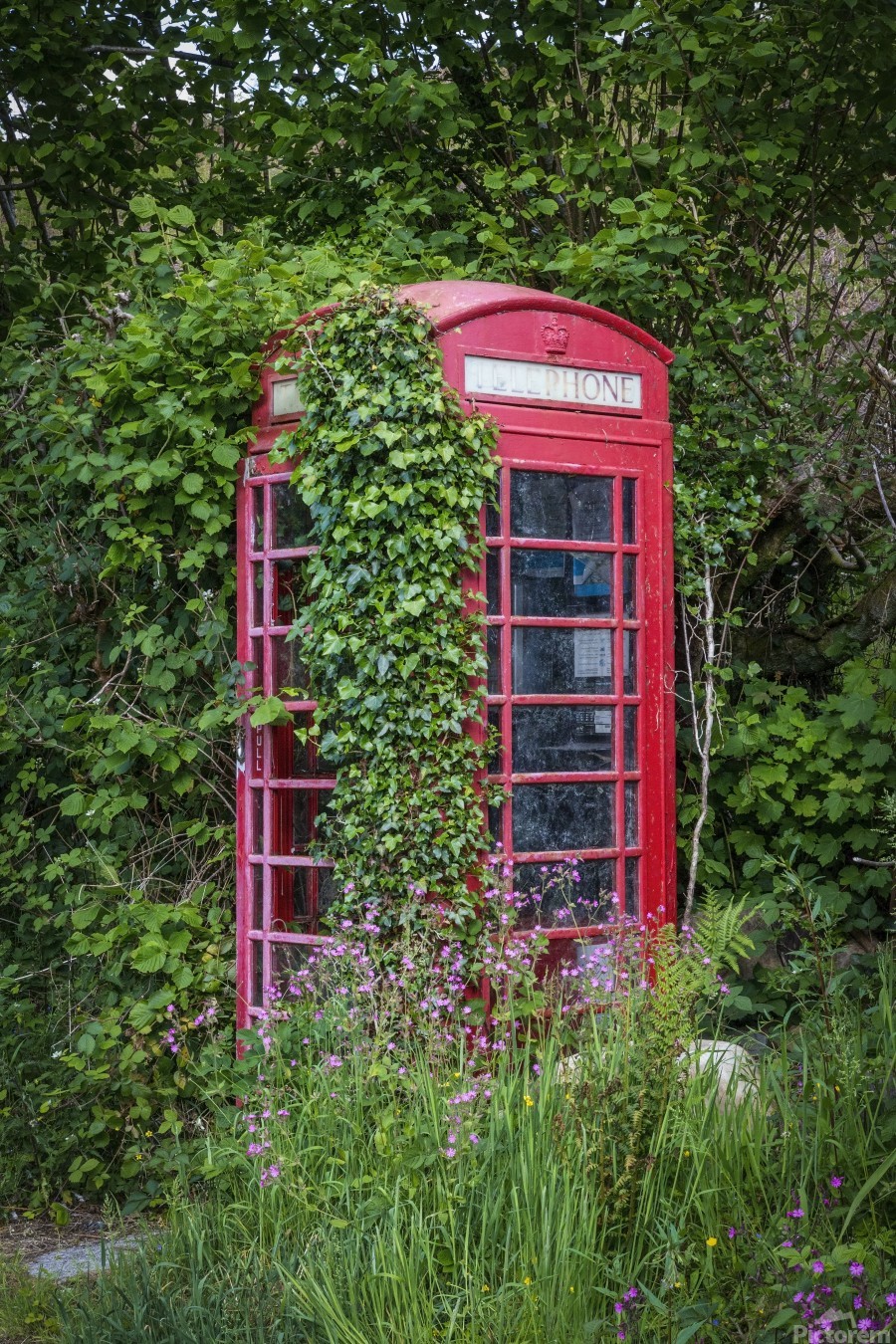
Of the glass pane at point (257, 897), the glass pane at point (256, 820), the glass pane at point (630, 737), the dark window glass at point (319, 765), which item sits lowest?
the glass pane at point (257, 897)

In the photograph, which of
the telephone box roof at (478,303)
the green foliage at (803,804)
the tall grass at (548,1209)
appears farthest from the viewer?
the green foliage at (803,804)

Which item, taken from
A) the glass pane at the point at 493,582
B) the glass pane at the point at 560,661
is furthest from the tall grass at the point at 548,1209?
the glass pane at the point at 493,582

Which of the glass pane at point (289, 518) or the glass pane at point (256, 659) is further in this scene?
the glass pane at point (256, 659)

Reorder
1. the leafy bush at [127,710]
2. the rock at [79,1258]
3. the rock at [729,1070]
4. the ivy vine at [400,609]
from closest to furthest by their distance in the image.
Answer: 1. the rock at [729,1070]
2. the rock at [79,1258]
3. the ivy vine at [400,609]
4. the leafy bush at [127,710]

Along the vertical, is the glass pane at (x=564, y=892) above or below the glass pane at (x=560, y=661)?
below

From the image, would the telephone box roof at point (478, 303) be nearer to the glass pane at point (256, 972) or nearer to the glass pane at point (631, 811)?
the glass pane at point (631, 811)

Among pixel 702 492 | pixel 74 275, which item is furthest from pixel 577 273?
pixel 74 275

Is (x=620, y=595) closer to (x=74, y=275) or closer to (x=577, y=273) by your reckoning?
(x=577, y=273)

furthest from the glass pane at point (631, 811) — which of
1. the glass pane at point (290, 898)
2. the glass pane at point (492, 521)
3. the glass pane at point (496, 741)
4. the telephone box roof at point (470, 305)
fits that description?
the telephone box roof at point (470, 305)

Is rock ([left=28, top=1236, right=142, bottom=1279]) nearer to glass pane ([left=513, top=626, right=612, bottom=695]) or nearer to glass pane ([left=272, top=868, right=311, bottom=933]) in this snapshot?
glass pane ([left=272, top=868, right=311, bottom=933])

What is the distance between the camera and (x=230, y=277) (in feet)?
18.5

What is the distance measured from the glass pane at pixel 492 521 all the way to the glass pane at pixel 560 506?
7 cm

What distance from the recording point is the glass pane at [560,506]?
207 inches

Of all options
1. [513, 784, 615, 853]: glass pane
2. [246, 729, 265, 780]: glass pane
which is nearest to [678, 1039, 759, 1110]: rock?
[513, 784, 615, 853]: glass pane
